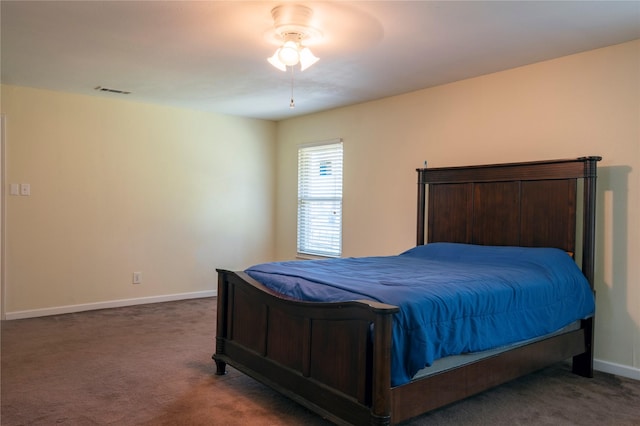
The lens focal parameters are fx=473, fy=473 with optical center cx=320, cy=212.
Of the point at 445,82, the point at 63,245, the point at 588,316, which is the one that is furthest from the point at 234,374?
the point at 445,82

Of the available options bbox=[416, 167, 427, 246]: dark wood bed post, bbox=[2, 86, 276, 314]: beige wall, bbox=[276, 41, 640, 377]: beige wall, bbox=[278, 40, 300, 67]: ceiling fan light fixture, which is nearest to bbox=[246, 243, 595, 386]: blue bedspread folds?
bbox=[276, 41, 640, 377]: beige wall

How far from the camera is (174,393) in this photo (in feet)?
9.34

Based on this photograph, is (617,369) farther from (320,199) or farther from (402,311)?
(320,199)

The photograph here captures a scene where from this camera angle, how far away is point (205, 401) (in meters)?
2.73

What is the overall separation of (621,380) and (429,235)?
1.79 metres

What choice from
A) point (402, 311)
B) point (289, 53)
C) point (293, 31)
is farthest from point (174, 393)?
point (293, 31)

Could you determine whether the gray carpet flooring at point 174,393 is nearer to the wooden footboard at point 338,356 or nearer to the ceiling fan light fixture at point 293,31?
the wooden footboard at point 338,356

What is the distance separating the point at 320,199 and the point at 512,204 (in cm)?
259

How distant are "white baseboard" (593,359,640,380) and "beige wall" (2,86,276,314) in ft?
13.5

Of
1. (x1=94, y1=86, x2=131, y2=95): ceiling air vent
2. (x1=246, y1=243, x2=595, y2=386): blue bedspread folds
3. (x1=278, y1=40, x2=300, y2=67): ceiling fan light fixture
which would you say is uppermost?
(x1=94, y1=86, x2=131, y2=95): ceiling air vent

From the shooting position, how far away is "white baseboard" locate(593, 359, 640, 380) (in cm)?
320

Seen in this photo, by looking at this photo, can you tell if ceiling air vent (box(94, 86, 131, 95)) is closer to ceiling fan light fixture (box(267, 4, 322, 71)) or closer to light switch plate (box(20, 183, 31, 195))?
light switch plate (box(20, 183, 31, 195))

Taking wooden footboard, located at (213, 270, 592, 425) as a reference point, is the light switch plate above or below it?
above

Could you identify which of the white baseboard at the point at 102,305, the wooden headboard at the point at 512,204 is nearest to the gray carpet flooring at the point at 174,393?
the white baseboard at the point at 102,305
